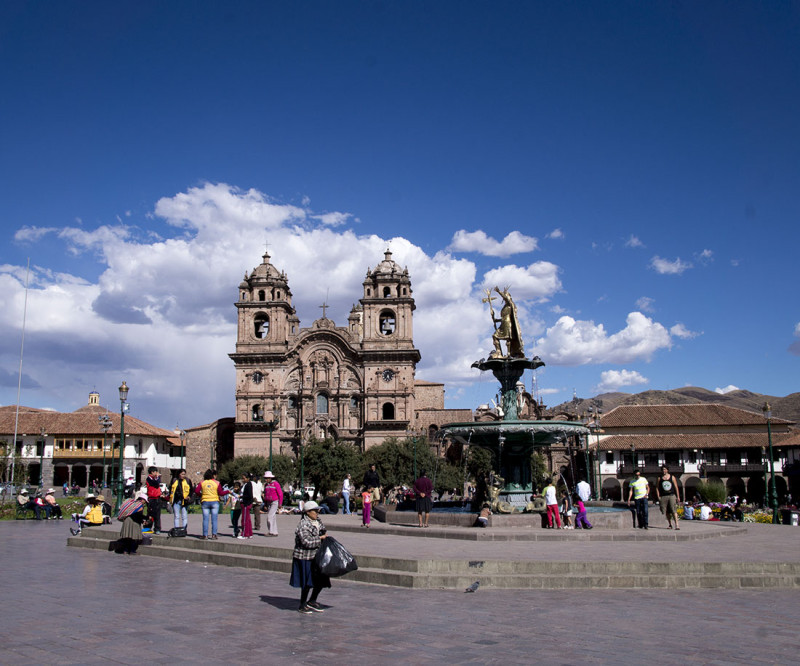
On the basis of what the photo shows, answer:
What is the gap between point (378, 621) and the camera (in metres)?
7.95

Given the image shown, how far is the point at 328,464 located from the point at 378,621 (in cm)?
4468

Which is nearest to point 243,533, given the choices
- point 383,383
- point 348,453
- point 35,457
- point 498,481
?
point 498,481

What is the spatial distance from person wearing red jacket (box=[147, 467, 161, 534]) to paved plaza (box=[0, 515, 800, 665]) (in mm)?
2981

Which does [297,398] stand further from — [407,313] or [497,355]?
[497,355]

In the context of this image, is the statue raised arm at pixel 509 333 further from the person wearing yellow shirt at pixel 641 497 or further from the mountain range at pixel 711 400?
the mountain range at pixel 711 400

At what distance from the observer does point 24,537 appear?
733 inches

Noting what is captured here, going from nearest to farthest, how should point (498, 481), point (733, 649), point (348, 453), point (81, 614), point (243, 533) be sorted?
point (733, 649) → point (81, 614) → point (243, 533) → point (498, 481) → point (348, 453)

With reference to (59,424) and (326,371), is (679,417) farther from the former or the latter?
(59,424)

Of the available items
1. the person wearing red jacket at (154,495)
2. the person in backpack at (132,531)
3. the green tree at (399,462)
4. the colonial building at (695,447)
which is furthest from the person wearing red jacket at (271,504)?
the colonial building at (695,447)

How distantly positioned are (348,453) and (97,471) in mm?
21909

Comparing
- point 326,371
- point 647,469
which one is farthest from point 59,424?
point 647,469

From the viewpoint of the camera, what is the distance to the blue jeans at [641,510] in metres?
15.8

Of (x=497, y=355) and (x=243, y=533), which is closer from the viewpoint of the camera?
(x=243, y=533)

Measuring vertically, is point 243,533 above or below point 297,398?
below
